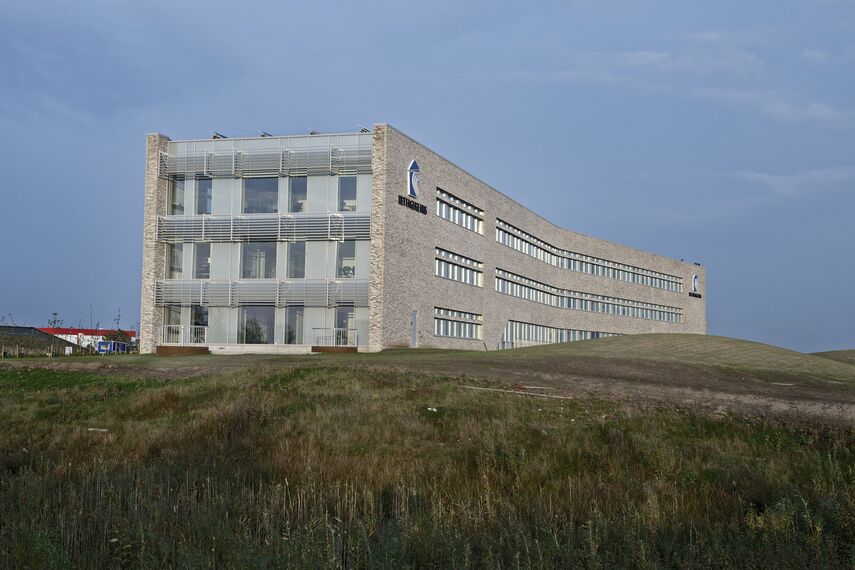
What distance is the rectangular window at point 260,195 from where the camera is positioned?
4238 cm

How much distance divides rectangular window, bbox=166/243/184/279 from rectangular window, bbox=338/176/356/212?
10.2 m

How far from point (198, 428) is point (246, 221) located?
2838 cm

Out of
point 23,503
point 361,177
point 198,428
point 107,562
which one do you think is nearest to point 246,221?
point 361,177

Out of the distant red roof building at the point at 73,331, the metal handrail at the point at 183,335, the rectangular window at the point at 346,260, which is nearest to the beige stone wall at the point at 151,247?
the metal handrail at the point at 183,335

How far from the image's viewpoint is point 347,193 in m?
41.5

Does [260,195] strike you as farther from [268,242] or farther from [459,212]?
[459,212]

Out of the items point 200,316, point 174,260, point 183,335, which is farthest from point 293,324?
point 174,260

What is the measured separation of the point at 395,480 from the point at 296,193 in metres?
32.7

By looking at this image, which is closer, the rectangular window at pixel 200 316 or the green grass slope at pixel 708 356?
the green grass slope at pixel 708 356

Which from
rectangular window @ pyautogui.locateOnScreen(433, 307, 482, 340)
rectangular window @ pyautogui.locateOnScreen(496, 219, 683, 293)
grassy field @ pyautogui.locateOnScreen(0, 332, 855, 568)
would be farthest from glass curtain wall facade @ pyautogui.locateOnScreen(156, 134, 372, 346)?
grassy field @ pyautogui.locateOnScreen(0, 332, 855, 568)

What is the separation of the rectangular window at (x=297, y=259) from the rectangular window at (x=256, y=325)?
2.38 meters

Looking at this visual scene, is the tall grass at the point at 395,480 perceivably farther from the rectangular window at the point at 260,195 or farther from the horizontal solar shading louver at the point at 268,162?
the rectangular window at the point at 260,195

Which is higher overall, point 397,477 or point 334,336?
point 334,336

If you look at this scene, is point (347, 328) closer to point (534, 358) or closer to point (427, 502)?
point (534, 358)
